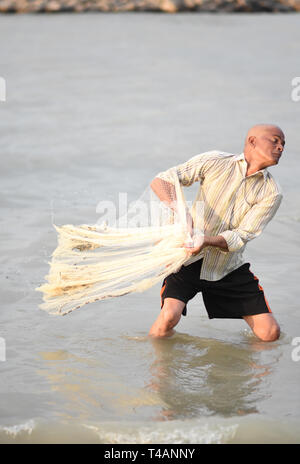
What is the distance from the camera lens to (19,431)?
3.09 meters

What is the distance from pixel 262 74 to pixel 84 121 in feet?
12.8

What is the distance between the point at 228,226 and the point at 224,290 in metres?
0.37

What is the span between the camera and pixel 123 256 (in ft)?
13.1

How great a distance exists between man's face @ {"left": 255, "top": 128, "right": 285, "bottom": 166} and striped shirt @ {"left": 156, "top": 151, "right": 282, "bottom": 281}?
111 millimetres

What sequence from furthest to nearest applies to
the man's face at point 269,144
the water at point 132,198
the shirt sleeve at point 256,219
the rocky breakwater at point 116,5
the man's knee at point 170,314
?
the rocky breakwater at point 116,5
the man's knee at point 170,314
the shirt sleeve at point 256,219
the man's face at point 269,144
the water at point 132,198

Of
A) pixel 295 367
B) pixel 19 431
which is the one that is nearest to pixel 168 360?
pixel 295 367

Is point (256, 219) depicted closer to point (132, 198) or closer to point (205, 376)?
point (205, 376)

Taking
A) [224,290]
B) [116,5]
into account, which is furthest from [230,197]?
[116,5]

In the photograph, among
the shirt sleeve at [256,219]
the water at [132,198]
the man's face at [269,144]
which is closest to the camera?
the water at [132,198]

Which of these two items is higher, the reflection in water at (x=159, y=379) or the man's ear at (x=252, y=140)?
the man's ear at (x=252, y=140)

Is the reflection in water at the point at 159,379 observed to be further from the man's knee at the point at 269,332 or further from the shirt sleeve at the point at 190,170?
the shirt sleeve at the point at 190,170

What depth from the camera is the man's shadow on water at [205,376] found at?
3371mm

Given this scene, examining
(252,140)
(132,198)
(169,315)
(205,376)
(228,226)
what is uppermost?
(252,140)

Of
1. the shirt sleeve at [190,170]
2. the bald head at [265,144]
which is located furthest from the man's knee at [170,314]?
the bald head at [265,144]
